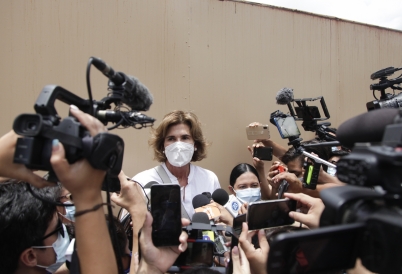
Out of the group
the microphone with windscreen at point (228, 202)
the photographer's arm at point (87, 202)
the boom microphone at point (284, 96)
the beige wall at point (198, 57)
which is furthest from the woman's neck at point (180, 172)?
the photographer's arm at point (87, 202)

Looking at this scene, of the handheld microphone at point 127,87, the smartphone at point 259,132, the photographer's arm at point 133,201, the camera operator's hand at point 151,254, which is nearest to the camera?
the handheld microphone at point 127,87

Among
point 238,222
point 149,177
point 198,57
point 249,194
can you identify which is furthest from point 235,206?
point 198,57

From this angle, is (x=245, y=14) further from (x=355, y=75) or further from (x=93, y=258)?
(x=93, y=258)

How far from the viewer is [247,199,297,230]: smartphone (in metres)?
1.02

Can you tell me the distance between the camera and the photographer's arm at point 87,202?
67cm

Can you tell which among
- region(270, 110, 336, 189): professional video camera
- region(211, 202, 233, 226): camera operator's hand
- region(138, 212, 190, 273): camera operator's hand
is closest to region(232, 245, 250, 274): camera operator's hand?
region(138, 212, 190, 273): camera operator's hand

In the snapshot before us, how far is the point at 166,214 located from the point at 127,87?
433mm

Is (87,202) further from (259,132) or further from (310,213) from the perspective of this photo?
(259,132)

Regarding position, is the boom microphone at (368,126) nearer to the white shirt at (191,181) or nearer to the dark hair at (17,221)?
the dark hair at (17,221)

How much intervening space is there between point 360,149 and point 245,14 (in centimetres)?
239

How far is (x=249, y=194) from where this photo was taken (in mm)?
2006

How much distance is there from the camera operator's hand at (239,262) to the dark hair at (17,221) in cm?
68

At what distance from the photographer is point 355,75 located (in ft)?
10.6

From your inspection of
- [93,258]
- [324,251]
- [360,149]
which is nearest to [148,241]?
[93,258]
